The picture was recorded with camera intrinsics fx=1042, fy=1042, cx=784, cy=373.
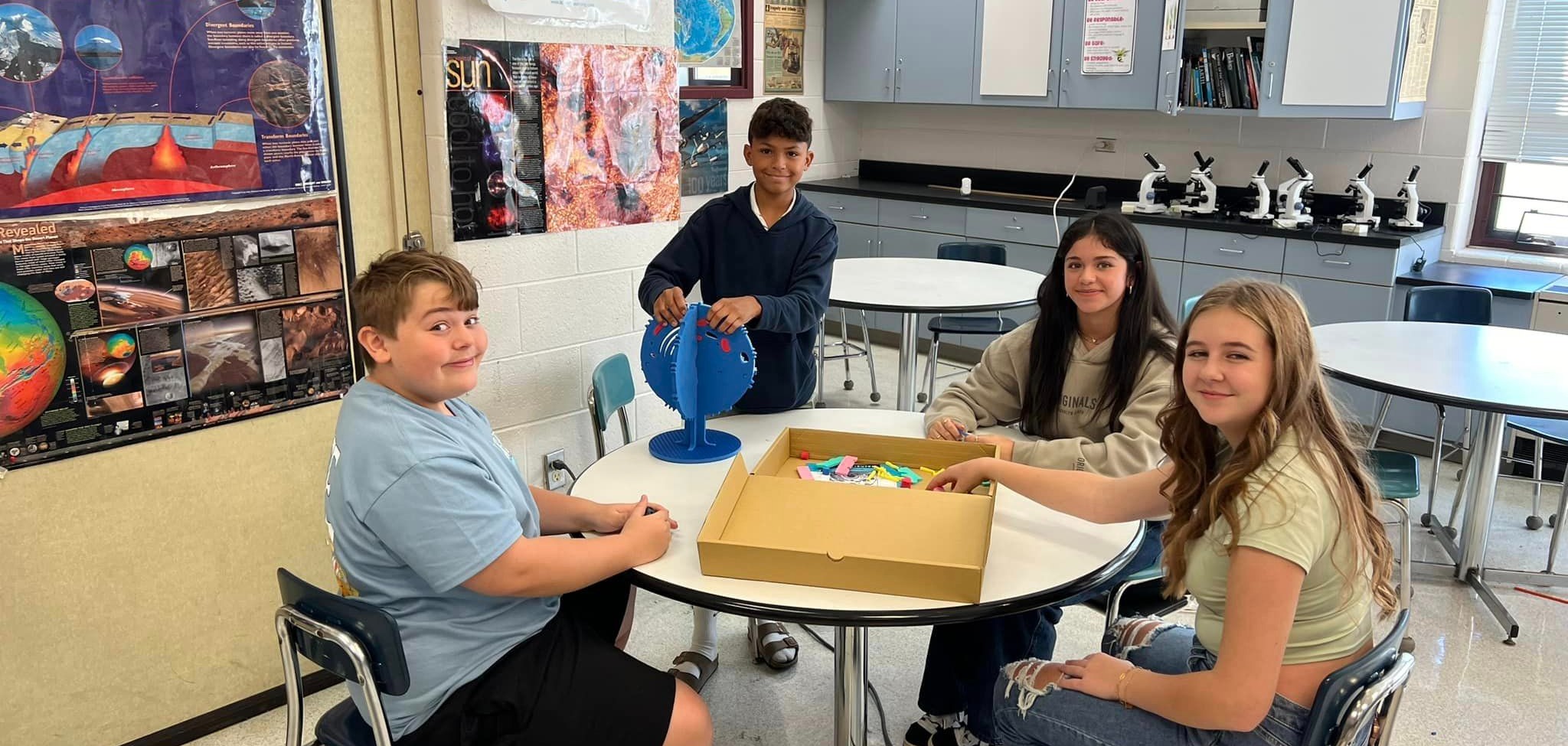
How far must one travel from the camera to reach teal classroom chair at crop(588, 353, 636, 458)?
2.48 metres

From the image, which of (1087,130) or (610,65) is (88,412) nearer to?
(610,65)

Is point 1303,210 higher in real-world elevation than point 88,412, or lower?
higher

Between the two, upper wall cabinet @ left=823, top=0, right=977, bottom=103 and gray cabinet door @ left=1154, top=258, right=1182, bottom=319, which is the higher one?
upper wall cabinet @ left=823, top=0, right=977, bottom=103

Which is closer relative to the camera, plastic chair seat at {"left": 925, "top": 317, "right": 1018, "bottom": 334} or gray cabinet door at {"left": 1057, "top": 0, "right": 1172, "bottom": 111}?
plastic chair seat at {"left": 925, "top": 317, "right": 1018, "bottom": 334}

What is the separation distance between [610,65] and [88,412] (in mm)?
1414

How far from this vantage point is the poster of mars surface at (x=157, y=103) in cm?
189

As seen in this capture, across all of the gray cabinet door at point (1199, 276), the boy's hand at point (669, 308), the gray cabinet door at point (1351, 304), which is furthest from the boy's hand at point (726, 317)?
the gray cabinet door at point (1199, 276)

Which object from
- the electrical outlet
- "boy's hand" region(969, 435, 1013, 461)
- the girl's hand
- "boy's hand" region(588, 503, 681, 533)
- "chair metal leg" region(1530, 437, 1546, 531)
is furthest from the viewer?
"chair metal leg" region(1530, 437, 1546, 531)

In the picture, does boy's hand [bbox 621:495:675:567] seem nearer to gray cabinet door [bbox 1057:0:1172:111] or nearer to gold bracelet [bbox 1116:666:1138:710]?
gold bracelet [bbox 1116:666:1138:710]

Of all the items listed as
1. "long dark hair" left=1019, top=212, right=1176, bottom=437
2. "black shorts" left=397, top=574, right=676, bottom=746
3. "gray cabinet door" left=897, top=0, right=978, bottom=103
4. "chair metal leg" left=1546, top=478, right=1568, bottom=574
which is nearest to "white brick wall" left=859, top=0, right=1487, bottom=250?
"gray cabinet door" left=897, top=0, right=978, bottom=103

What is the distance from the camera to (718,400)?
6.59ft

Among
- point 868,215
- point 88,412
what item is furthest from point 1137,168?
point 88,412

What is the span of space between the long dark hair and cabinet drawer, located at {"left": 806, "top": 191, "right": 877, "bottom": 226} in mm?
3717

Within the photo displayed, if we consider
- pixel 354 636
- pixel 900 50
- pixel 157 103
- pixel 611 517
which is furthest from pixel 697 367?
pixel 900 50
